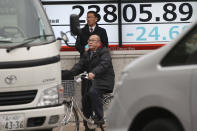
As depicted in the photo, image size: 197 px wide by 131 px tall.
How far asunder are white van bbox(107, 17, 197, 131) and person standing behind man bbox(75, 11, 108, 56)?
566 centimetres

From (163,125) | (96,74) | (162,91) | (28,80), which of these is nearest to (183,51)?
(162,91)

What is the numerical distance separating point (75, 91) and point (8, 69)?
1.94 meters

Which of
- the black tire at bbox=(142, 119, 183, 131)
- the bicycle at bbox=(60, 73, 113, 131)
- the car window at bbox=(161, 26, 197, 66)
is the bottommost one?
the bicycle at bbox=(60, 73, 113, 131)

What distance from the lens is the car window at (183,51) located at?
656 cm

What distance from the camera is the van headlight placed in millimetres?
9078

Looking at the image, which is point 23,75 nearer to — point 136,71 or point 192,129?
point 136,71

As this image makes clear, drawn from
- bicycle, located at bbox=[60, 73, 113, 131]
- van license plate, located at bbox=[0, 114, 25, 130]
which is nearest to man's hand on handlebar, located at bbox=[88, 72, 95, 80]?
bicycle, located at bbox=[60, 73, 113, 131]

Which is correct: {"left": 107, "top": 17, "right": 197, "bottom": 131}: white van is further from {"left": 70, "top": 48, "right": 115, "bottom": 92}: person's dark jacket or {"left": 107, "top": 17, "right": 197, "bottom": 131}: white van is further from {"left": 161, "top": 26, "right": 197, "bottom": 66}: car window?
{"left": 70, "top": 48, "right": 115, "bottom": 92}: person's dark jacket

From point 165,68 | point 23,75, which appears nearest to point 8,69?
point 23,75

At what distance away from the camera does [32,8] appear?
32.1 feet

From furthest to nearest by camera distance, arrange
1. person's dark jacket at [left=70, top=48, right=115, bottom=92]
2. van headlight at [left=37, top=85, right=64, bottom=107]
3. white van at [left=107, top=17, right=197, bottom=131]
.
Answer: person's dark jacket at [left=70, top=48, right=115, bottom=92] → van headlight at [left=37, top=85, right=64, bottom=107] → white van at [left=107, top=17, right=197, bottom=131]

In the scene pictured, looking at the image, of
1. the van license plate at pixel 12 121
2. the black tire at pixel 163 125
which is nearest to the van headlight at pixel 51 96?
the van license plate at pixel 12 121

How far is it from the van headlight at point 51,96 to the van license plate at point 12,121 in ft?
0.98

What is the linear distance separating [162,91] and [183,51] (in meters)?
0.43
